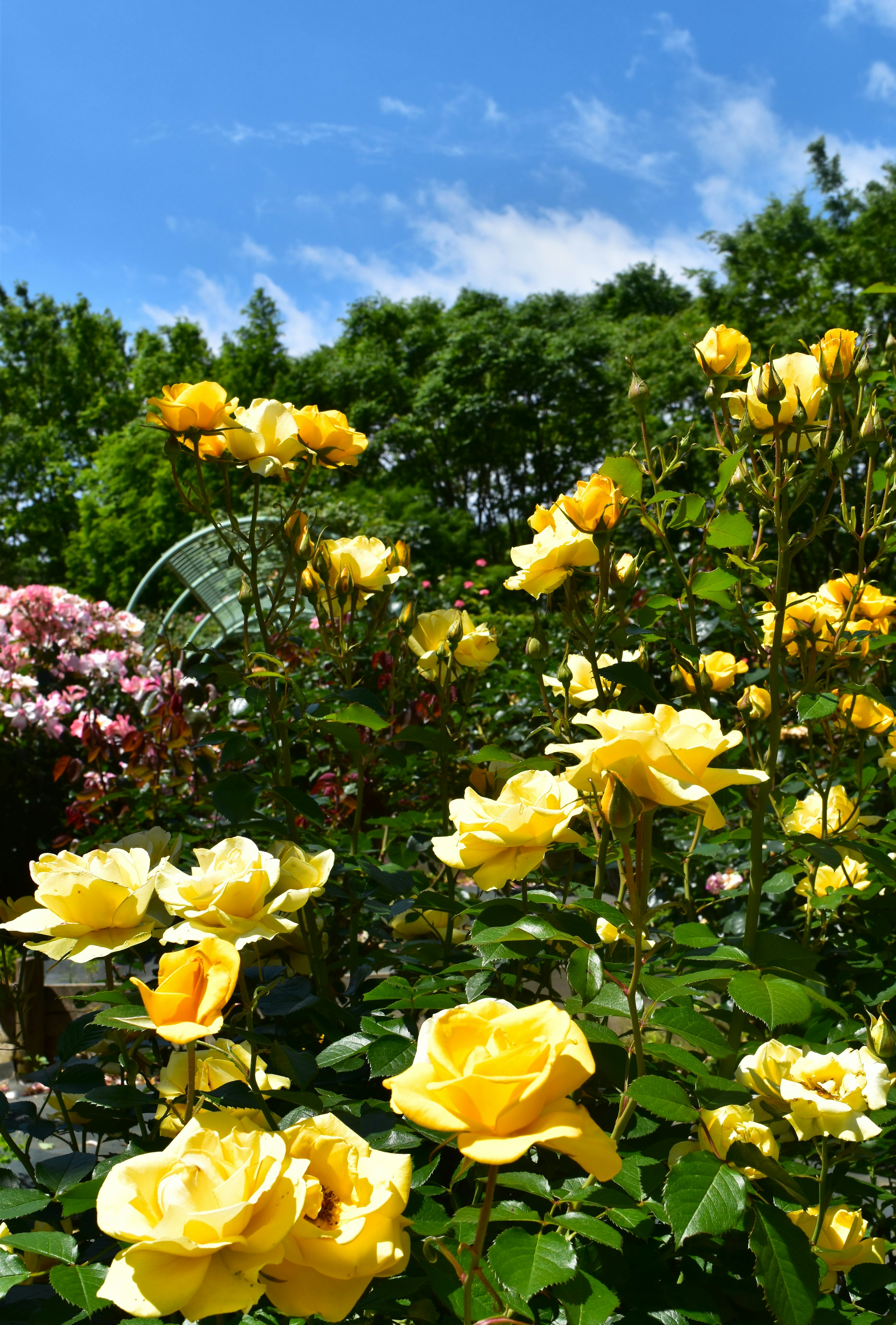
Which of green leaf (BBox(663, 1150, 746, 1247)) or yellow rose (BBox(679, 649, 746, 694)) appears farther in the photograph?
yellow rose (BBox(679, 649, 746, 694))

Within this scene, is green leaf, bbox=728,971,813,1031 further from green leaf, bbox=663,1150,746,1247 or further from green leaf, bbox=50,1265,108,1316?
green leaf, bbox=50,1265,108,1316

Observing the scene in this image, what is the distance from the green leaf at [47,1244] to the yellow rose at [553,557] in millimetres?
795

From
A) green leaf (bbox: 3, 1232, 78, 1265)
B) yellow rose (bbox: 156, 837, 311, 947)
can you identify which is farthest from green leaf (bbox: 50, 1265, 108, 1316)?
yellow rose (bbox: 156, 837, 311, 947)

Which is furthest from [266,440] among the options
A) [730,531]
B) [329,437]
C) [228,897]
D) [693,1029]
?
[693,1029]

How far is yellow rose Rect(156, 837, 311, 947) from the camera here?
2.26 feet

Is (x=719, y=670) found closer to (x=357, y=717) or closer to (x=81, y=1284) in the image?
(x=357, y=717)

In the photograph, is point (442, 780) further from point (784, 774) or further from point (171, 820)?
point (171, 820)

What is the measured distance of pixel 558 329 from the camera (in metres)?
21.6

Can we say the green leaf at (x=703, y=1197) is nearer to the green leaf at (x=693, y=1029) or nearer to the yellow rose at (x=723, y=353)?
the green leaf at (x=693, y=1029)

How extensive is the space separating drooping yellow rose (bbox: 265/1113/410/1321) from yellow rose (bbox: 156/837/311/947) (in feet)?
0.61

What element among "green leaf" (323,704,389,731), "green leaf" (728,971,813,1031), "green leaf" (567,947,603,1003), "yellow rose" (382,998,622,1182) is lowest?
"green leaf" (728,971,813,1031)

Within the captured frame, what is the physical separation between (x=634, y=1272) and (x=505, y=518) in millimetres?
21578

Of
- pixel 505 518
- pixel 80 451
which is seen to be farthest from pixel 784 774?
pixel 80 451

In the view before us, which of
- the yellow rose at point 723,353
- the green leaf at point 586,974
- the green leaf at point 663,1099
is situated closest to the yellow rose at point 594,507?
the yellow rose at point 723,353
